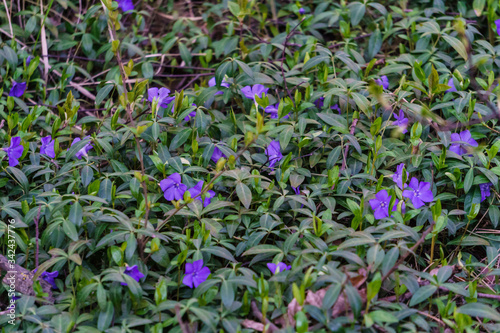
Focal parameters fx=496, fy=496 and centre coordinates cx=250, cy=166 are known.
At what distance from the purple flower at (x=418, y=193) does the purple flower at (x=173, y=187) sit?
36.5 inches

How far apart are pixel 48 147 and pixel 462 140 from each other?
6.23ft

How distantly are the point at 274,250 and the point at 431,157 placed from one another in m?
0.86

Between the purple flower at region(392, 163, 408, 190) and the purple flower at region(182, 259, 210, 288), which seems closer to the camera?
the purple flower at region(182, 259, 210, 288)

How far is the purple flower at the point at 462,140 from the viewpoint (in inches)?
87.6

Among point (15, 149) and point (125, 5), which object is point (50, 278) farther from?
point (125, 5)

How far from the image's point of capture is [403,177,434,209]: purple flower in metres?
2.04

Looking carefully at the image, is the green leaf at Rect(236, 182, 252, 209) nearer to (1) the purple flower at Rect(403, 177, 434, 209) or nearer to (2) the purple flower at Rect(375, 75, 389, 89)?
(1) the purple flower at Rect(403, 177, 434, 209)

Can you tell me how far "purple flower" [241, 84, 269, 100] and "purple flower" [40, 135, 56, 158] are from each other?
941 millimetres

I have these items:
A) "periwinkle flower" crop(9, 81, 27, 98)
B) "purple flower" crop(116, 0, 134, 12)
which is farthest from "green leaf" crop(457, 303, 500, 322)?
"purple flower" crop(116, 0, 134, 12)

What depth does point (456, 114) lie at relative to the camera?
234 cm

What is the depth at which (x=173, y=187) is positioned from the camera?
2070mm

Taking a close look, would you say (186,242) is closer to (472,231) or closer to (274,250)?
(274,250)

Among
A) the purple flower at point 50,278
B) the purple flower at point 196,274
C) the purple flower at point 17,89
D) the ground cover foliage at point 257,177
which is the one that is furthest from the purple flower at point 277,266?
the purple flower at point 17,89

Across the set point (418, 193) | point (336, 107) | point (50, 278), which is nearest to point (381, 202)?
point (418, 193)
